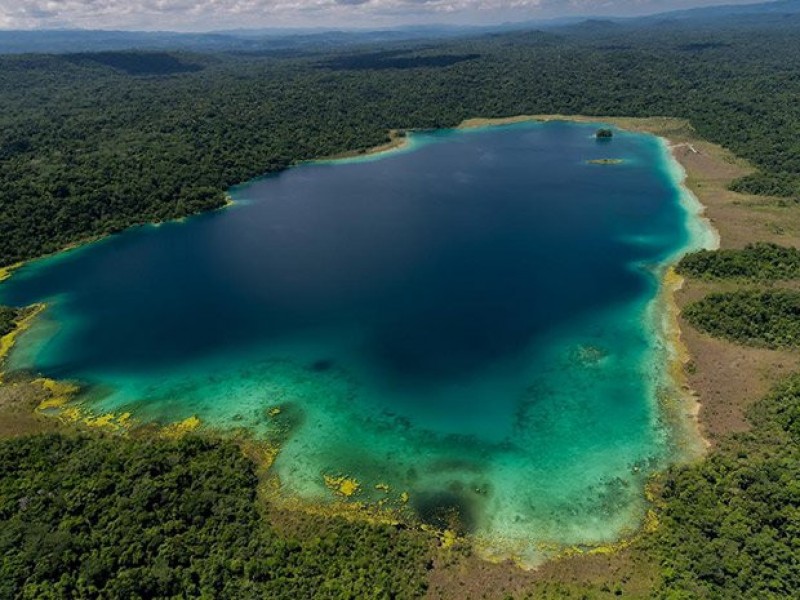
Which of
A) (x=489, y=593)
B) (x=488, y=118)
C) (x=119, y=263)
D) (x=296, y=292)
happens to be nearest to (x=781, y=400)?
(x=489, y=593)

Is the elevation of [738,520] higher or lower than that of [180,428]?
higher

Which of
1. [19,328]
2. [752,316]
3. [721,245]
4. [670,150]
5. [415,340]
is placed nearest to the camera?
[752,316]

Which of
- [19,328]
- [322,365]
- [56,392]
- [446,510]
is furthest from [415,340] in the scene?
[19,328]

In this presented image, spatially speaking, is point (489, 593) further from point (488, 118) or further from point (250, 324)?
point (488, 118)

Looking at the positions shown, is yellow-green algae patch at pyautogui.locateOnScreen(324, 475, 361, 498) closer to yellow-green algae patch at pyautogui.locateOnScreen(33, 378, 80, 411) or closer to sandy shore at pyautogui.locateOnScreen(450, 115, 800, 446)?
yellow-green algae patch at pyautogui.locateOnScreen(33, 378, 80, 411)

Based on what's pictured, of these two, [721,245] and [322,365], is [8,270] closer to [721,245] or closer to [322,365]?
[322,365]
